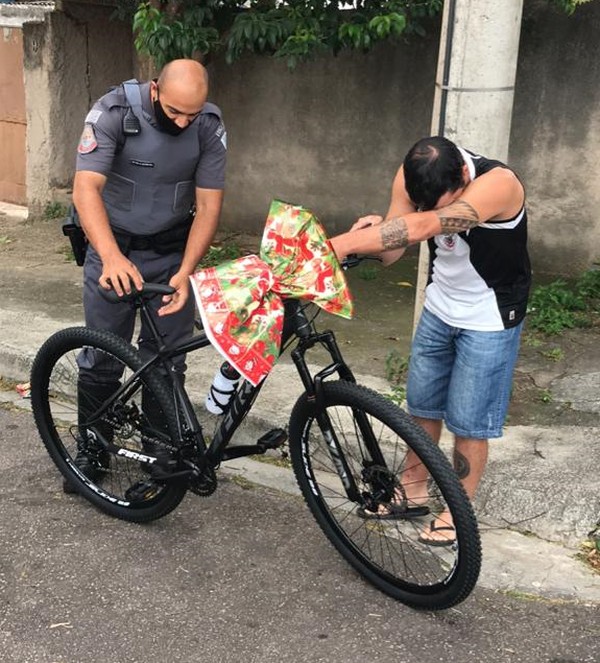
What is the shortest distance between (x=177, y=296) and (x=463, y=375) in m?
1.16

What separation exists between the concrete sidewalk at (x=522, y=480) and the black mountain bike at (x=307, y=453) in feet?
1.11

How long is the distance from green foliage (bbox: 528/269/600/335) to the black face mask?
2952 mm

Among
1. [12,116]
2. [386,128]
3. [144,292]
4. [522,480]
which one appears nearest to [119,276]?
[144,292]

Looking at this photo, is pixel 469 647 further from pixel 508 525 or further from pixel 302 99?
pixel 302 99

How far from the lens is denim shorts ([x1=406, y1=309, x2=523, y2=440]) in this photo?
11.0ft

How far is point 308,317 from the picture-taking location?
3.29 meters

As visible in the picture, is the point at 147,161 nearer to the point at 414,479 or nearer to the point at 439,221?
the point at 439,221

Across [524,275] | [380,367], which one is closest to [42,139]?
[380,367]

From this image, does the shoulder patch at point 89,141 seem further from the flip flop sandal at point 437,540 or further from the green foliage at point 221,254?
the green foliage at point 221,254

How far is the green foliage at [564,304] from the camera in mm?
5727

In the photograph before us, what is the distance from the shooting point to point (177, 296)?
3656 millimetres

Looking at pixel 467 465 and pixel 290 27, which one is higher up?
pixel 290 27

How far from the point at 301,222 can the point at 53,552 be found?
5.32 feet

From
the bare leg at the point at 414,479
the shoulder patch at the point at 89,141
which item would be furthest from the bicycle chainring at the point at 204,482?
the shoulder patch at the point at 89,141
